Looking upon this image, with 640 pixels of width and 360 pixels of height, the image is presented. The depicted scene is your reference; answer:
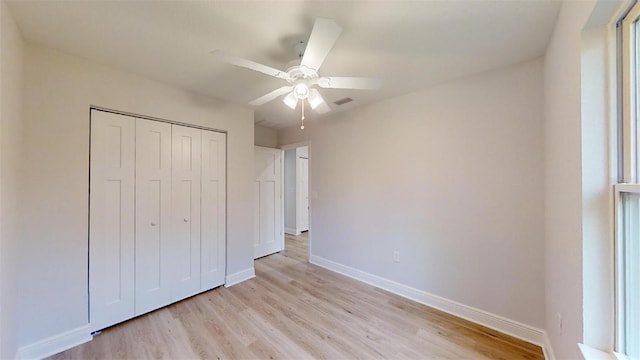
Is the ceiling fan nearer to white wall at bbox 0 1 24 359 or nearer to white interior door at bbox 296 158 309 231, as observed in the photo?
white wall at bbox 0 1 24 359

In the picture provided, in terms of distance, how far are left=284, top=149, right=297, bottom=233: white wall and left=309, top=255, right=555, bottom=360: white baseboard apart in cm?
265

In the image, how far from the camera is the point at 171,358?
5.66ft

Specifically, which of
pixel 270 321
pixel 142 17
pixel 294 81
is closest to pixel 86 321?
pixel 270 321

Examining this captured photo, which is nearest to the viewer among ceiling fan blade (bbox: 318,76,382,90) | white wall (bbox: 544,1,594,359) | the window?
the window

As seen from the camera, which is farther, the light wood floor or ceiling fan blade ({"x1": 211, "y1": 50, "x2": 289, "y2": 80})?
the light wood floor

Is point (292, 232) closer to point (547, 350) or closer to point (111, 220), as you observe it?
point (111, 220)

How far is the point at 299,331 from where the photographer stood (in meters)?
2.04

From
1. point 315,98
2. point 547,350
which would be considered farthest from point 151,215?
point 547,350

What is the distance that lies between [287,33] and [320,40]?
1.39ft

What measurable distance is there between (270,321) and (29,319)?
5.60 feet

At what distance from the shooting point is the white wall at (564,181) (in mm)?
1145

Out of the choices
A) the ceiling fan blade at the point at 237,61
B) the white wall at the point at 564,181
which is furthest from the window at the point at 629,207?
the ceiling fan blade at the point at 237,61

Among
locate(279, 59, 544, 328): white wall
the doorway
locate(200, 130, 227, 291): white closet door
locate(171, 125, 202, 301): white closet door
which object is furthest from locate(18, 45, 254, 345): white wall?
the doorway

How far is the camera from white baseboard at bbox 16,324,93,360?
1658 millimetres
